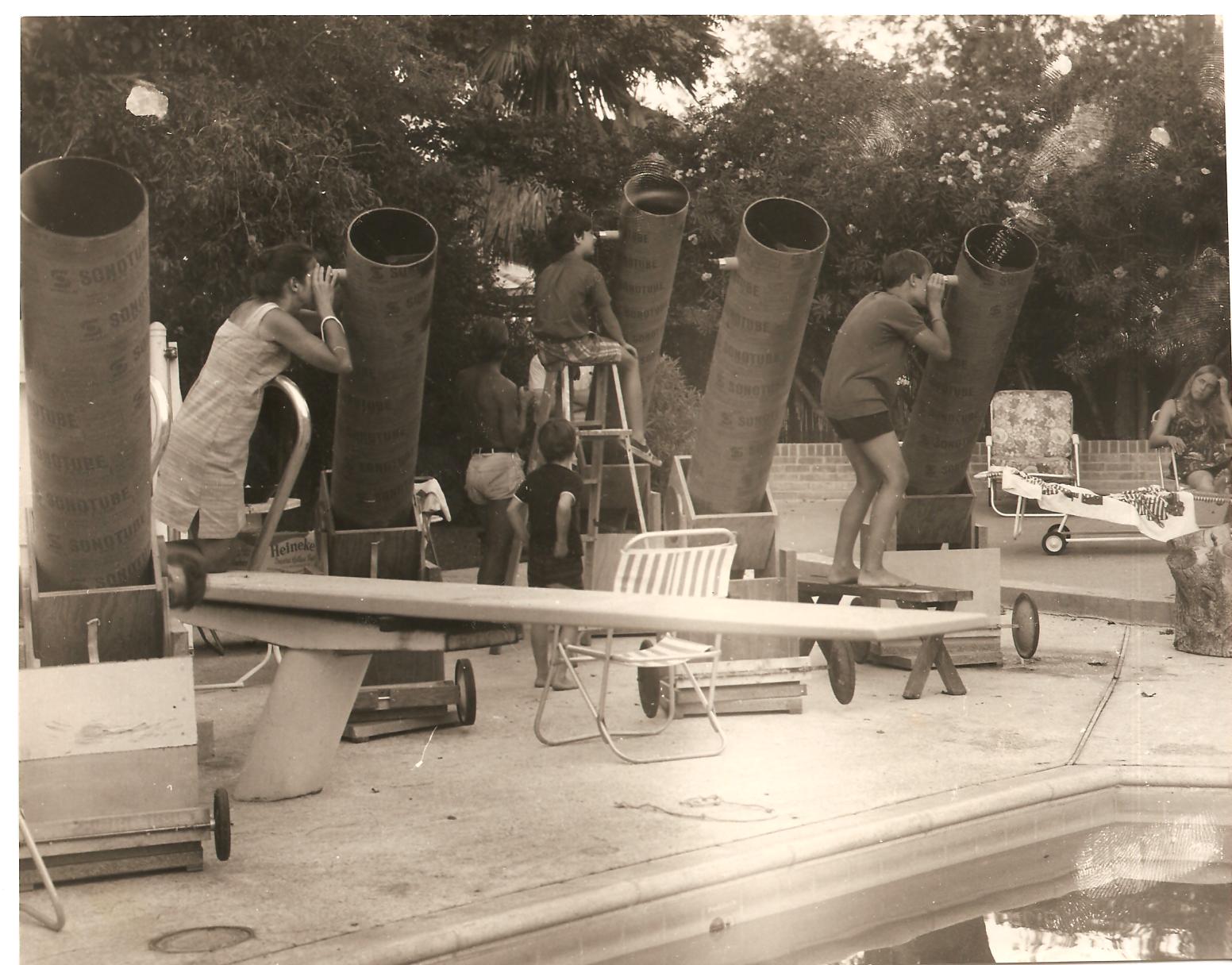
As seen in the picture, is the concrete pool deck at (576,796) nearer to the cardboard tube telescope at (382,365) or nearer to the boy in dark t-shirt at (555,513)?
the boy in dark t-shirt at (555,513)

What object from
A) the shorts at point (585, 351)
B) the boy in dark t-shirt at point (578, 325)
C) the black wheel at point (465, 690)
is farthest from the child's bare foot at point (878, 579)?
the black wheel at point (465, 690)

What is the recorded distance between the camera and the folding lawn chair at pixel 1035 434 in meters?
6.20

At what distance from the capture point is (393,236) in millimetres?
5055

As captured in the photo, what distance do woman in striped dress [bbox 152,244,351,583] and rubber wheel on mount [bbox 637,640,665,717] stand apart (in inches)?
65.4

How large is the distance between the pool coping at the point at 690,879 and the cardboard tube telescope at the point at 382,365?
2.02 meters

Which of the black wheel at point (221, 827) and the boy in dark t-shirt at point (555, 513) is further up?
the boy in dark t-shirt at point (555, 513)

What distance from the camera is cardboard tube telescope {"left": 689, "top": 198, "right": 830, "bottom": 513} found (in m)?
5.49

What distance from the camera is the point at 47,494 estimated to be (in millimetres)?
3756

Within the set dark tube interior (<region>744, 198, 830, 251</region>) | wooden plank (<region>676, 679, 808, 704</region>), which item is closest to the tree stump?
wooden plank (<region>676, 679, 808, 704</region>)

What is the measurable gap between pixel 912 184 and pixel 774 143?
601 millimetres

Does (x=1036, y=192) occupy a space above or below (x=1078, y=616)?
above

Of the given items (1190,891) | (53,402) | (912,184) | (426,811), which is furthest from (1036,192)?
(53,402)

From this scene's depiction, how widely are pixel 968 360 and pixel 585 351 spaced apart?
173 cm

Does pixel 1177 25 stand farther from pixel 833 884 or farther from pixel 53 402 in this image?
pixel 53 402
